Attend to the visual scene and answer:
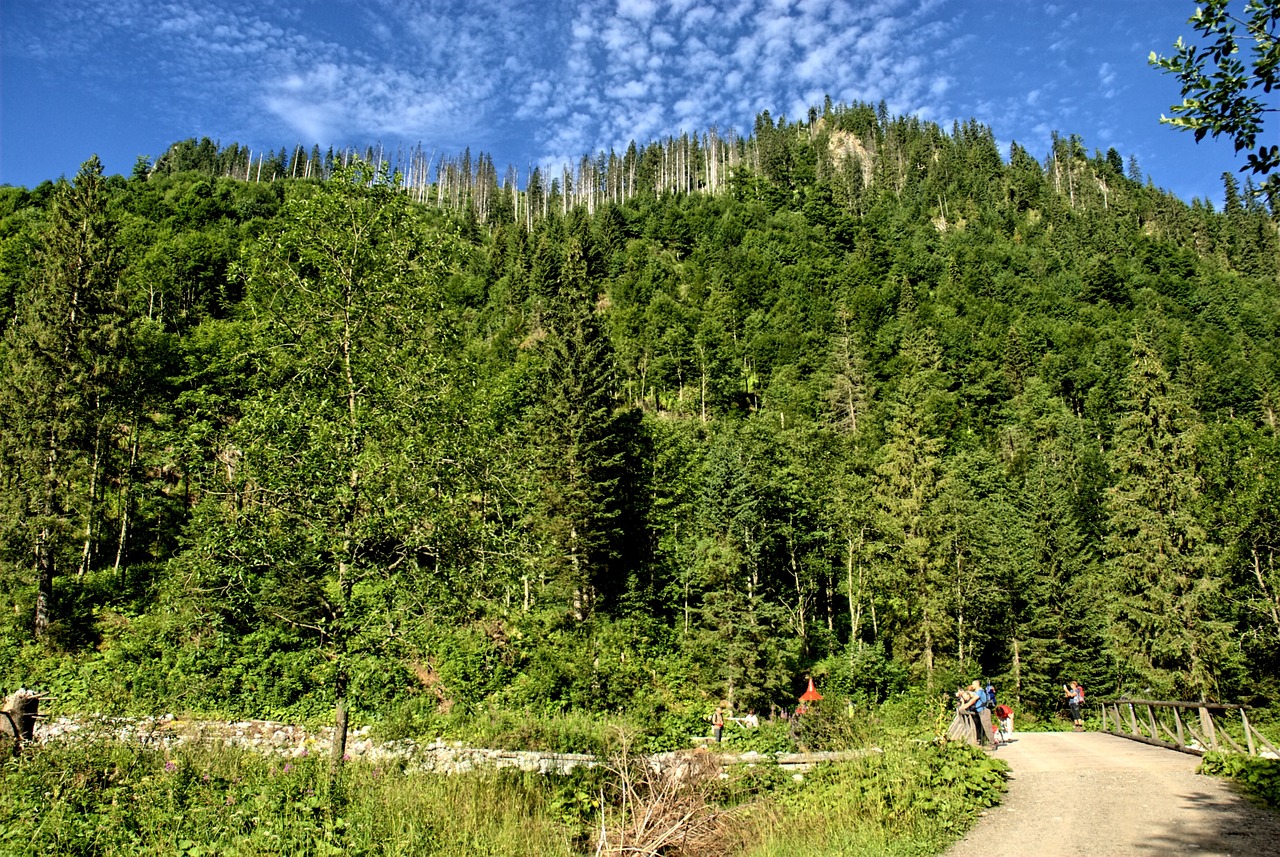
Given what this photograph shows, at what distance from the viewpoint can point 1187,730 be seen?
16.3 m

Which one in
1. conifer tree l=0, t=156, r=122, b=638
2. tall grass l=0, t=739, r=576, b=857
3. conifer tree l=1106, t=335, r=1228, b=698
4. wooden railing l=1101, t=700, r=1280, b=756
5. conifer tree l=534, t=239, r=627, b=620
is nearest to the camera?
tall grass l=0, t=739, r=576, b=857

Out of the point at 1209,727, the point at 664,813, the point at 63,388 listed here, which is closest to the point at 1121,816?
the point at 664,813

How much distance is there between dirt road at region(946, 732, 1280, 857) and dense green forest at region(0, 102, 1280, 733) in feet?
22.5

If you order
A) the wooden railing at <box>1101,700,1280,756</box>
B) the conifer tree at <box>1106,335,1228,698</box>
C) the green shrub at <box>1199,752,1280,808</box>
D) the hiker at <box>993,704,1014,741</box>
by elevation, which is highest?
the conifer tree at <box>1106,335,1228,698</box>

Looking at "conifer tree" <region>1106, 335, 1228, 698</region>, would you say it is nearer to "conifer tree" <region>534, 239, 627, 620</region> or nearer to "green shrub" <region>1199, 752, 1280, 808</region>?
"green shrub" <region>1199, 752, 1280, 808</region>

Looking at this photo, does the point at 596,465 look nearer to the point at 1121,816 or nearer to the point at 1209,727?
the point at 1209,727

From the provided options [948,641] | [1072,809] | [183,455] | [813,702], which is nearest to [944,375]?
[948,641]

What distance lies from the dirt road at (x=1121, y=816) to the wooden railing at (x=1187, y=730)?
72.1 inches

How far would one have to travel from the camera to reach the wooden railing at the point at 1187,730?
44.3 ft

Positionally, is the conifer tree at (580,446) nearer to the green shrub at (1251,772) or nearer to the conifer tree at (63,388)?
the conifer tree at (63,388)

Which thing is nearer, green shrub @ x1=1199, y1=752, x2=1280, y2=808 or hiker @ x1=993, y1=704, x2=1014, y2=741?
green shrub @ x1=1199, y1=752, x2=1280, y2=808

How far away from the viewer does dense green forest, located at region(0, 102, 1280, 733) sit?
10.1 metres

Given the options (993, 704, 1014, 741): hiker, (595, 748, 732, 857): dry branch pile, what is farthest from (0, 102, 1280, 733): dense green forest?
(993, 704, 1014, 741): hiker

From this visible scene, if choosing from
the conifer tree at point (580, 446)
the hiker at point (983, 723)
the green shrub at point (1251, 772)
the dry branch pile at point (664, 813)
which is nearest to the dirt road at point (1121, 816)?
the green shrub at point (1251, 772)
